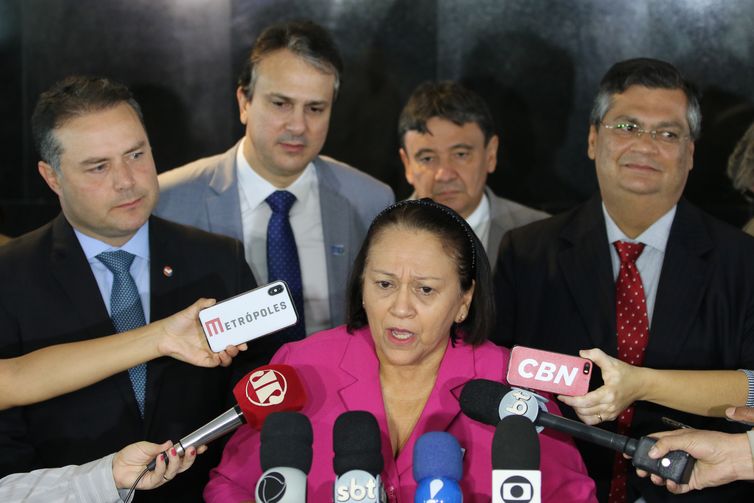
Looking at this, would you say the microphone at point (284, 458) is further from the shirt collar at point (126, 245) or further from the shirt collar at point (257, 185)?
the shirt collar at point (257, 185)

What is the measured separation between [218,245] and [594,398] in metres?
1.26

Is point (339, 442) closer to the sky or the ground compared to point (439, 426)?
closer to the sky

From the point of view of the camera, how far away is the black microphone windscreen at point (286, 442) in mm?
2152

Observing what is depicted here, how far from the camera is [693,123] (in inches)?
141

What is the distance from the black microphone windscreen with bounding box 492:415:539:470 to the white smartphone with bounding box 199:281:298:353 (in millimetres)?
659

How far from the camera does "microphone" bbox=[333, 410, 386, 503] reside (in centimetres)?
206

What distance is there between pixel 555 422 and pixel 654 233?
4.47 ft

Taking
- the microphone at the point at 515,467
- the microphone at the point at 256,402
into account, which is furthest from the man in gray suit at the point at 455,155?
the microphone at the point at 515,467

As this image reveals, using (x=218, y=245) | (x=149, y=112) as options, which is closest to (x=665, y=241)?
(x=218, y=245)

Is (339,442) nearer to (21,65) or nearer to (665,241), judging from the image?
(665,241)

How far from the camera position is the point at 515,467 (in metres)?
2.07

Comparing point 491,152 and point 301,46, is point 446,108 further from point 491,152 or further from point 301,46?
point 301,46

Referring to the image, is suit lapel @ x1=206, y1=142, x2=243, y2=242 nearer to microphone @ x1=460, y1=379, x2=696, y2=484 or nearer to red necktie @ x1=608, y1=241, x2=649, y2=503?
red necktie @ x1=608, y1=241, x2=649, y2=503

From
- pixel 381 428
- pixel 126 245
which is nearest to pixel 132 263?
pixel 126 245
